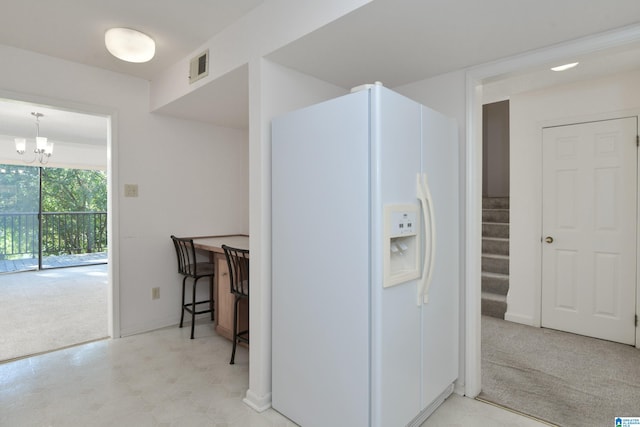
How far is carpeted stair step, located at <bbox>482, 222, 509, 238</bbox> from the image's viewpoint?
14.6ft

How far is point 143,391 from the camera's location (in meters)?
2.27

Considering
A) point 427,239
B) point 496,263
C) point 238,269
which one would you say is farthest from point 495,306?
point 238,269

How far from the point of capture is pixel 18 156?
6.15 metres

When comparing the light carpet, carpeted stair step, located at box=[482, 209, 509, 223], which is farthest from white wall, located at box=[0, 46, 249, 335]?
carpeted stair step, located at box=[482, 209, 509, 223]

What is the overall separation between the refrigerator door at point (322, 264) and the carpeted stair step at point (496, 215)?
12.2 ft

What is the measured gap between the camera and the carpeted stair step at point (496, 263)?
4.05 metres

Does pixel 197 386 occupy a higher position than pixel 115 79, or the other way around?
pixel 115 79

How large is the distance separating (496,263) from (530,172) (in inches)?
46.2

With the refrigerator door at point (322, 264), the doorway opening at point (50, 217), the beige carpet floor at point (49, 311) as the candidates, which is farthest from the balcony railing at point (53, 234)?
the refrigerator door at point (322, 264)

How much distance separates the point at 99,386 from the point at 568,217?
4.15m

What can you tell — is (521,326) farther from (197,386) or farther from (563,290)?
(197,386)

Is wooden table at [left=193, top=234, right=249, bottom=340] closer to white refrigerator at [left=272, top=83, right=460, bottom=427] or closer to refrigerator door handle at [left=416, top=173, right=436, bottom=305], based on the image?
white refrigerator at [left=272, top=83, right=460, bottom=427]

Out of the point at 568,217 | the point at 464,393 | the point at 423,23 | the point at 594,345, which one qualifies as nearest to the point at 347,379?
the point at 464,393

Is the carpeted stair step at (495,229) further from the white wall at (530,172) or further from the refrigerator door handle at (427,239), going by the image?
the refrigerator door handle at (427,239)
